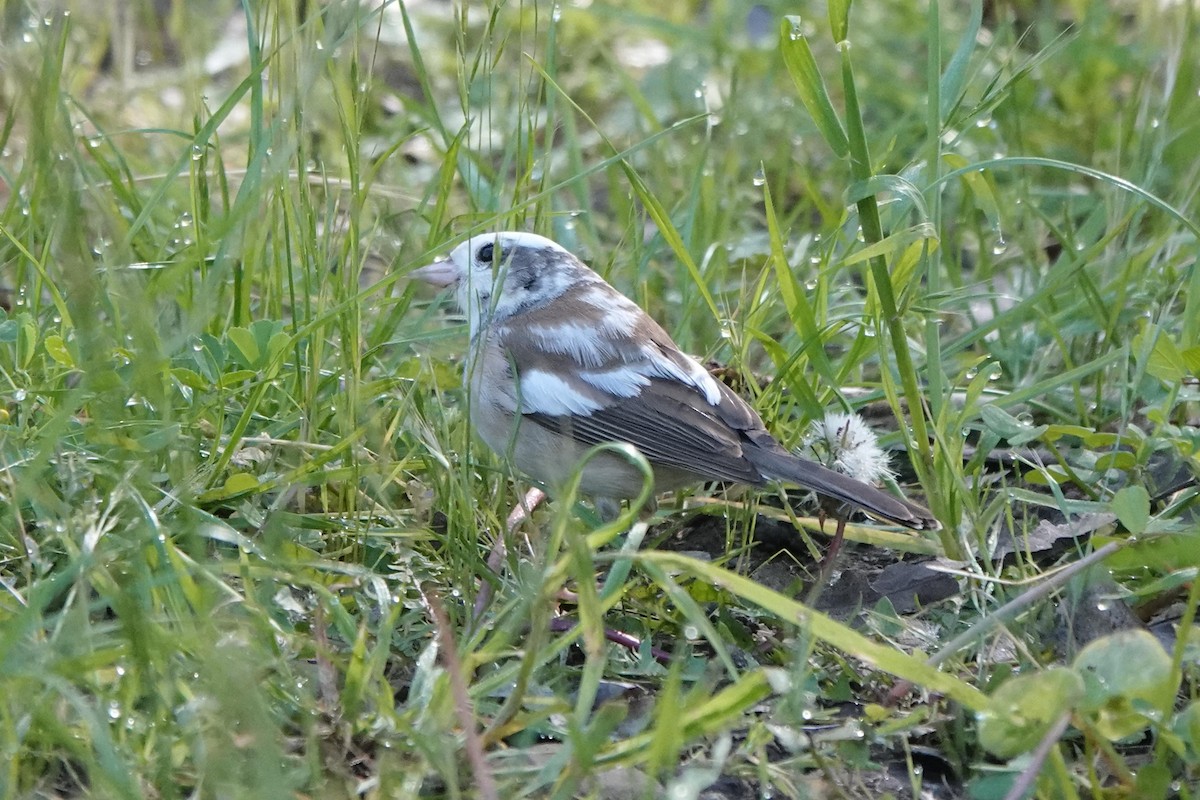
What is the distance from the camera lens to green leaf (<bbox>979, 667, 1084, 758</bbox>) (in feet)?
6.57

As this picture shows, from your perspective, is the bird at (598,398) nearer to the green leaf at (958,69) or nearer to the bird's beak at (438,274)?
the bird's beak at (438,274)

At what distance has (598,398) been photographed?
132 inches

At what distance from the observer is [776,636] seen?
2.75 m

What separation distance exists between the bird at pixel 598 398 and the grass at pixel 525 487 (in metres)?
0.11

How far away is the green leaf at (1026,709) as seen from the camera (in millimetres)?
2002

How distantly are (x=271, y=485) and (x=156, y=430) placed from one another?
1.12ft

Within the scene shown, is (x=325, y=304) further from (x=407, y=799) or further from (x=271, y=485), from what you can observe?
(x=407, y=799)

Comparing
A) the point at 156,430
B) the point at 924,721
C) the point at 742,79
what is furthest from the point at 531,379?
the point at 742,79

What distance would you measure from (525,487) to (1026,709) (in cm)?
172

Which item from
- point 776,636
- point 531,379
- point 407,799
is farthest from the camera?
point 531,379

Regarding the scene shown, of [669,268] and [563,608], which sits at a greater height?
[669,268]

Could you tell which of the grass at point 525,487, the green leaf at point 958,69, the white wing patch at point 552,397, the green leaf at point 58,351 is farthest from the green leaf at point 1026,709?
the green leaf at point 58,351

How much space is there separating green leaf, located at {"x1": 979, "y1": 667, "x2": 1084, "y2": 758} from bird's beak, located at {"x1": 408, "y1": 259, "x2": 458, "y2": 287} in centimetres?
210

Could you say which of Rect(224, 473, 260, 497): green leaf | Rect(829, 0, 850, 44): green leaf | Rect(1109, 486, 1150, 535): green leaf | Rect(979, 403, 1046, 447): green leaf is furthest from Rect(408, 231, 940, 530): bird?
Rect(829, 0, 850, 44): green leaf
